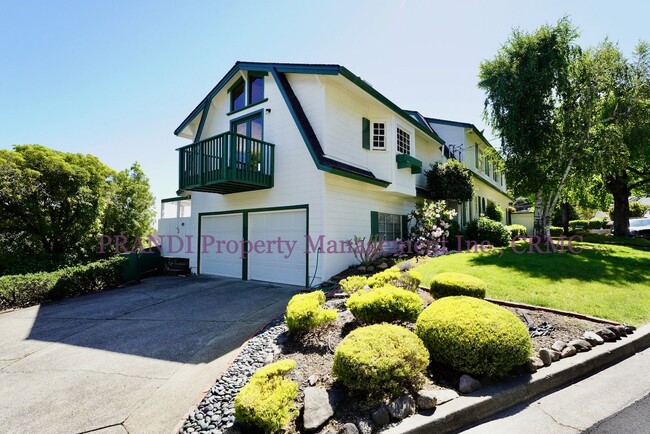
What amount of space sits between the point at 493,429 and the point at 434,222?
8.80m

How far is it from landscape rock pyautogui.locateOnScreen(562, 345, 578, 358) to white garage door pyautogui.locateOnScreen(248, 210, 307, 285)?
6436 millimetres

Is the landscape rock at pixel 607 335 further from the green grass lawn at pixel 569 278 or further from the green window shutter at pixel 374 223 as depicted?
the green window shutter at pixel 374 223

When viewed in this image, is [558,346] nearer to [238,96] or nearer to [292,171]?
[292,171]

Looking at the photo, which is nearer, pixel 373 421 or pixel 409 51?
pixel 373 421

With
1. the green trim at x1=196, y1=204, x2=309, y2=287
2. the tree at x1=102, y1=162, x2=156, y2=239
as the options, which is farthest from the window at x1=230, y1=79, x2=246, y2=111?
the tree at x1=102, y1=162, x2=156, y2=239

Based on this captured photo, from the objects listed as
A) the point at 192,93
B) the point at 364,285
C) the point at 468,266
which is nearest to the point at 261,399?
the point at 364,285

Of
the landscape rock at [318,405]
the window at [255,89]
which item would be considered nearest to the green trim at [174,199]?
the window at [255,89]

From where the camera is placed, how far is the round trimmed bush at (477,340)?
318 cm

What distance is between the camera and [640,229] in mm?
20078

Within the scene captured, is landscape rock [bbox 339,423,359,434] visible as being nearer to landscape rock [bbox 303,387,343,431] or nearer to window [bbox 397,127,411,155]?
landscape rock [bbox 303,387,343,431]

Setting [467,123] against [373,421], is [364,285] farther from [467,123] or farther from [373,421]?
[467,123]

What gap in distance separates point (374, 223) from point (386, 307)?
21.8 ft

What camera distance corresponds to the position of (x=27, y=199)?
10180 mm

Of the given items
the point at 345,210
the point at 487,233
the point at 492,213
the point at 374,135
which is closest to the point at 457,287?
the point at 345,210
